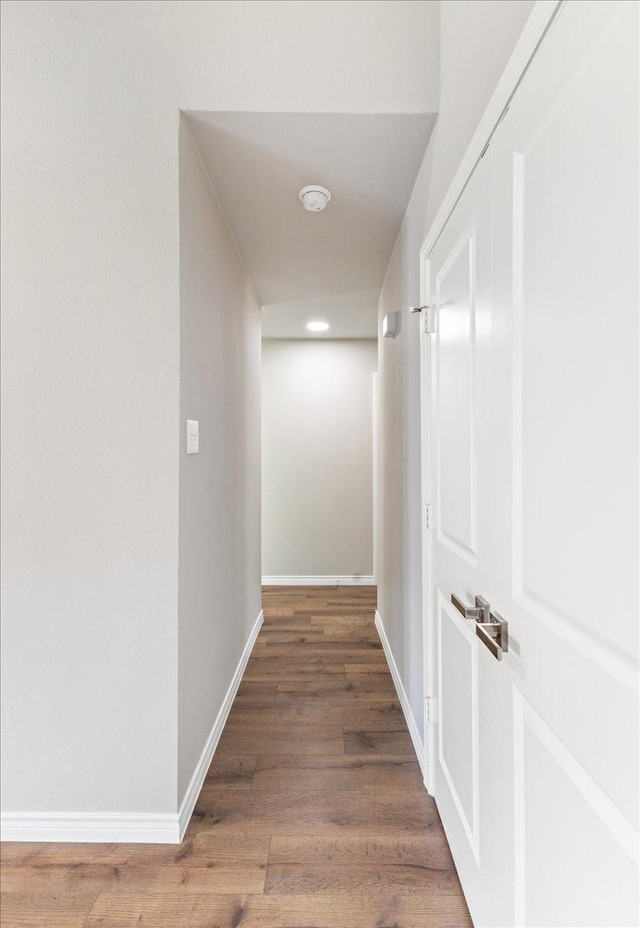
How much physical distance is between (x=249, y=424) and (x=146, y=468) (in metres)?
1.56

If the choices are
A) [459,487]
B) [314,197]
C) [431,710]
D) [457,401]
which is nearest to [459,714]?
[431,710]

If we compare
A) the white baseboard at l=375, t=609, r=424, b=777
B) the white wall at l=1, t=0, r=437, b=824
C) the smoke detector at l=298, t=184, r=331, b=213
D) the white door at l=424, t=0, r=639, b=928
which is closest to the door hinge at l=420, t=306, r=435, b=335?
the white door at l=424, t=0, r=639, b=928

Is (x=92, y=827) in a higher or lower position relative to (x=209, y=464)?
lower

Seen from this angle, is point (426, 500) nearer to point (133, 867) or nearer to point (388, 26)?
point (133, 867)

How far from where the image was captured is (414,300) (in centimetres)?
206

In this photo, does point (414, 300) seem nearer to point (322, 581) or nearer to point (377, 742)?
point (377, 742)

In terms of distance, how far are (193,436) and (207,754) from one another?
127 centimetres

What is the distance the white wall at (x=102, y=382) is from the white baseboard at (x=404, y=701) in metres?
0.95

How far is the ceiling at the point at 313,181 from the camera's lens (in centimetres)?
169

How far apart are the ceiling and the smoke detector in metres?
0.03

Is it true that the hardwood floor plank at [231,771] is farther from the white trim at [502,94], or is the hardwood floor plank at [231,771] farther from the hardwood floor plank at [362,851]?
the white trim at [502,94]

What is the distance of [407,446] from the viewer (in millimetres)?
2273

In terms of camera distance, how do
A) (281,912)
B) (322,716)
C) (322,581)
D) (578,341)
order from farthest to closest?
(322,581) < (322,716) < (281,912) < (578,341)

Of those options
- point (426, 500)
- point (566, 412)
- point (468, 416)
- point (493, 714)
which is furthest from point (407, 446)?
point (566, 412)
